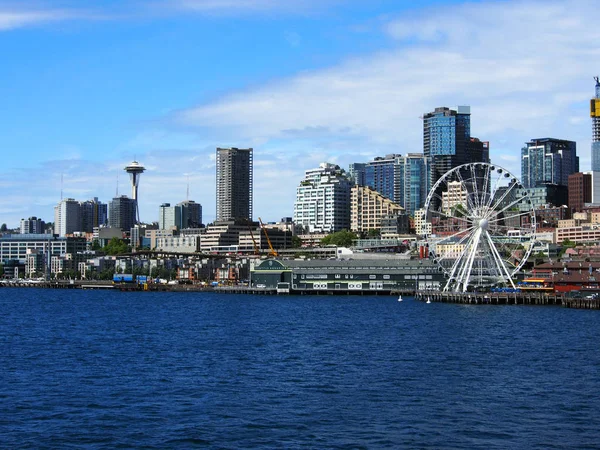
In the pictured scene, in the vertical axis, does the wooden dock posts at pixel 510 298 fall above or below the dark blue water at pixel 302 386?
above

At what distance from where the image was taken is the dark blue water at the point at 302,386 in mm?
33500

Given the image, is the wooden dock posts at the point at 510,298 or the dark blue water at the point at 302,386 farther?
the wooden dock posts at the point at 510,298

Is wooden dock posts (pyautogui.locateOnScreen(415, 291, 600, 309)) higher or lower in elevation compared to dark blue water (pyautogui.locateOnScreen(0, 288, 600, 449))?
higher

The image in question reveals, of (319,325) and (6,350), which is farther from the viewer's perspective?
(319,325)

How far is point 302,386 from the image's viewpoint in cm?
4328

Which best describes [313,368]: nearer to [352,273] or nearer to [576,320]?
[576,320]

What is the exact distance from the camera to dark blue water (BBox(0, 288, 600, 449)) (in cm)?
3350

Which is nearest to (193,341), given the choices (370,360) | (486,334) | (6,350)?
(6,350)

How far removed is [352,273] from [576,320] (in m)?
65.7

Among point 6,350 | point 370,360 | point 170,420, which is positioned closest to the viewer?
point 170,420

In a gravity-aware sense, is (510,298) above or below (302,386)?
above

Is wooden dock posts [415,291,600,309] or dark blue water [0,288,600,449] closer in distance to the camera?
dark blue water [0,288,600,449]

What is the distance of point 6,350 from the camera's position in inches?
2329

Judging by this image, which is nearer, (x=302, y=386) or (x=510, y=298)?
(x=302, y=386)
